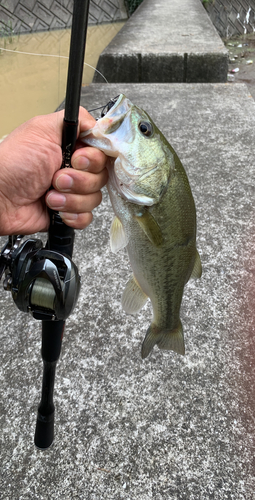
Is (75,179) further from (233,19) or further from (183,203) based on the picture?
(233,19)

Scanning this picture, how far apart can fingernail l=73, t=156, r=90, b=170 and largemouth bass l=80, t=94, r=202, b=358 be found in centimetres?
6

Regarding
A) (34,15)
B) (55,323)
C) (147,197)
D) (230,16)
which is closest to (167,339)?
(55,323)

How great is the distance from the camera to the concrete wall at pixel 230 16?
11.6 m

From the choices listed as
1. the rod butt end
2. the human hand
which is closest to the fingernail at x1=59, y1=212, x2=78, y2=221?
the human hand

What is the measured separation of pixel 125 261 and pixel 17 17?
10776 millimetres

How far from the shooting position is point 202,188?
9.30ft

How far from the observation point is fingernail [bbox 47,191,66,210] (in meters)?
1.20

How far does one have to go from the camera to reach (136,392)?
5.27 feet

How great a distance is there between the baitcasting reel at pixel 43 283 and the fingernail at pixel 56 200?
201 millimetres

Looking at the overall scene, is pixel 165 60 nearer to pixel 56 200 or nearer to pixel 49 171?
pixel 49 171

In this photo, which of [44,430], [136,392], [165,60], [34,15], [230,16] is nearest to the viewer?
[44,430]

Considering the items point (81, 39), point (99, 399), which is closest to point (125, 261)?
point (99, 399)

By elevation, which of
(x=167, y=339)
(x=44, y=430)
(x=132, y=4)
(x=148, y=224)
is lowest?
(x=44, y=430)

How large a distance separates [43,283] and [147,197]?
43 centimetres
